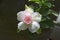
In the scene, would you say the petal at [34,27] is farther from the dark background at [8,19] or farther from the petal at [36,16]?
the dark background at [8,19]

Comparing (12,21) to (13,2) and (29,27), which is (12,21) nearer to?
(13,2)

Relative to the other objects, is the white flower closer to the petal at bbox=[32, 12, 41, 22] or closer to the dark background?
the petal at bbox=[32, 12, 41, 22]

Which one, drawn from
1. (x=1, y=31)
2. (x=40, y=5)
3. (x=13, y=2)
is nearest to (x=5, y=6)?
(x=13, y=2)

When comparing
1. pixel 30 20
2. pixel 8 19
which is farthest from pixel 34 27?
pixel 8 19

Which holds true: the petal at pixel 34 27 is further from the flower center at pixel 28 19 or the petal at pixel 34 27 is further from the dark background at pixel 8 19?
the dark background at pixel 8 19

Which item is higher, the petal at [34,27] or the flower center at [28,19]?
the flower center at [28,19]

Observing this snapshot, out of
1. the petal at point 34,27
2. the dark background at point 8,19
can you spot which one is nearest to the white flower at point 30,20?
the petal at point 34,27

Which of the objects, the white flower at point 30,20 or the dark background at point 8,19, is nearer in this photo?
the white flower at point 30,20

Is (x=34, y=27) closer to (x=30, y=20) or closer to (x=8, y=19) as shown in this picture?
(x=30, y=20)

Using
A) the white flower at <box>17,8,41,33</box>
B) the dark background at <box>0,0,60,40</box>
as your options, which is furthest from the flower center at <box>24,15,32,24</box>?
the dark background at <box>0,0,60,40</box>
